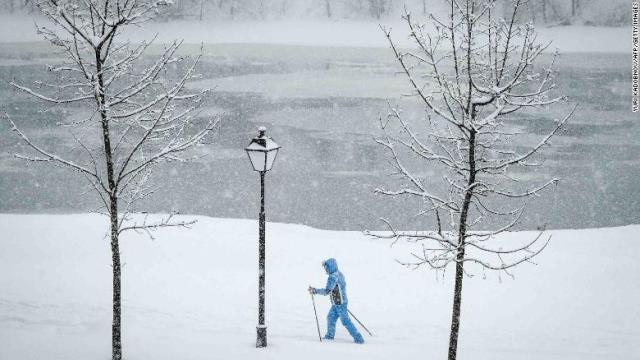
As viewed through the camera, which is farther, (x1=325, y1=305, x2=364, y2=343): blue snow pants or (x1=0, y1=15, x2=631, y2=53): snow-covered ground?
(x1=0, y1=15, x2=631, y2=53): snow-covered ground

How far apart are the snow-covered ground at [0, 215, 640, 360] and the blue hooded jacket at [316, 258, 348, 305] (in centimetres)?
75

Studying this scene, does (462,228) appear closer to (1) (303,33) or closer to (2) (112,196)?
(2) (112,196)

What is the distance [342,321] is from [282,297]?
319cm

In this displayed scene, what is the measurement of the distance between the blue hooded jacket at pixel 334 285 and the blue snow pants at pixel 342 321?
116 millimetres

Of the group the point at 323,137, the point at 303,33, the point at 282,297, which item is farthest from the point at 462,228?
the point at 303,33

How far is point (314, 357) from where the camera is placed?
32.6 feet

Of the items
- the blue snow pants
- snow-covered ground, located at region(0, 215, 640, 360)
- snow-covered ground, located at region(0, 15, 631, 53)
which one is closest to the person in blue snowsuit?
the blue snow pants

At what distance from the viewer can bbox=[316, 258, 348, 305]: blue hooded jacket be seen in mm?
10945

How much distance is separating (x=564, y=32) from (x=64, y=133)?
5646 cm

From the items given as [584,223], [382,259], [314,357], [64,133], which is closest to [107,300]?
[314,357]

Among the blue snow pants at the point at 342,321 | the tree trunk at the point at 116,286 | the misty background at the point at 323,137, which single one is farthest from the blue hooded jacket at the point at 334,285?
the misty background at the point at 323,137

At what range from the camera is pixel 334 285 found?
10.9 metres

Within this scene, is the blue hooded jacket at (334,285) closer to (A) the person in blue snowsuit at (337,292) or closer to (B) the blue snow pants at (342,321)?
(A) the person in blue snowsuit at (337,292)

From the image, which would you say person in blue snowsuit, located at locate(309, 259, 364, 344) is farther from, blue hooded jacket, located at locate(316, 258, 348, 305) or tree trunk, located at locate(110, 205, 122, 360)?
tree trunk, located at locate(110, 205, 122, 360)
